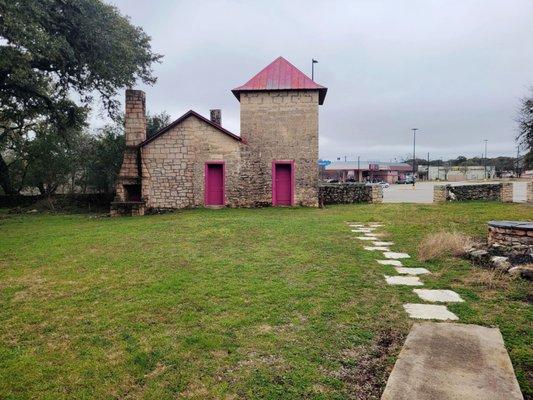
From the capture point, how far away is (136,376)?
2994mm

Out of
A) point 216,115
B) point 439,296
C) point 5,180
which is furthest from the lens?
point 5,180

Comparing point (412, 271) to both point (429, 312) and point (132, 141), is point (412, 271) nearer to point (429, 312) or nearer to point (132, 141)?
point (429, 312)

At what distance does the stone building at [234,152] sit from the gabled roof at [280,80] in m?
0.05

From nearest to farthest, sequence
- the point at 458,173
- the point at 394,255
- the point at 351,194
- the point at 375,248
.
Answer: the point at 394,255 < the point at 375,248 < the point at 351,194 < the point at 458,173

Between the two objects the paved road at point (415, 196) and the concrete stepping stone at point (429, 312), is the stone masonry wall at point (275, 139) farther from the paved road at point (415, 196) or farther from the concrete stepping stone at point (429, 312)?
the concrete stepping stone at point (429, 312)

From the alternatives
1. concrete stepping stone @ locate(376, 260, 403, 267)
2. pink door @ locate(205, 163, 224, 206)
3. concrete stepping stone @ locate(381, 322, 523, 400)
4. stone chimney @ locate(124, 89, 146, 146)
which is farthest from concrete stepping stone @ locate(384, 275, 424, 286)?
stone chimney @ locate(124, 89, 146, 146)

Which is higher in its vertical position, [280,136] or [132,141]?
[280,136]

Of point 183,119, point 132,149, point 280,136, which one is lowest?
point 132,149

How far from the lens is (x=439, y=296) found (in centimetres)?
472

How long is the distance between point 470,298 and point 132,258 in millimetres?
5915

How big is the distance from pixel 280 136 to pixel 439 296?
1361 centimetres

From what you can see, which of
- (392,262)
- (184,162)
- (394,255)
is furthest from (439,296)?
(184,162)

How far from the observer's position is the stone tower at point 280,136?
56.7 ft

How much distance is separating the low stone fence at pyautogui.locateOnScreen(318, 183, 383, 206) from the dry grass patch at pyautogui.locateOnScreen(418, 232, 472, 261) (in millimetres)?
11793
